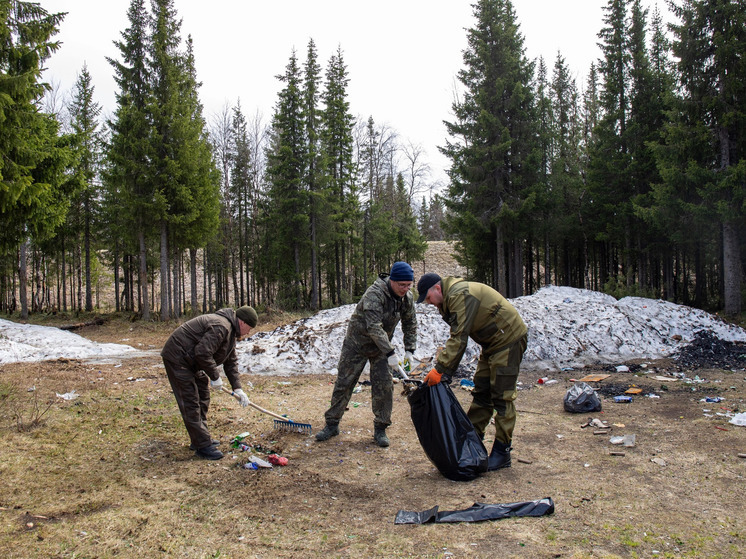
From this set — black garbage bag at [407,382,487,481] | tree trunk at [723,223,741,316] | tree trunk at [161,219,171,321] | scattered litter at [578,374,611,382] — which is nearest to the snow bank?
tree trunk at [161,219,171,321]

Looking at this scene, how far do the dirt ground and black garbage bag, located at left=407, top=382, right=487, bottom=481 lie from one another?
0.18 meters

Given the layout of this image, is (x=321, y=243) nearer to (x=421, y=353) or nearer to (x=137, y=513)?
(x=421, y=353)

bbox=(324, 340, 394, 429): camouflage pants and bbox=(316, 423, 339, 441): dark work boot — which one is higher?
bbox=(324, 340, 394, 429): camouflage pants

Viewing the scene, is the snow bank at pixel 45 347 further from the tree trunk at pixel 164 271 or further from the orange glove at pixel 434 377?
the orange glove at pixel 434 377

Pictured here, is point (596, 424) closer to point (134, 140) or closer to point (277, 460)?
point (277, 460)

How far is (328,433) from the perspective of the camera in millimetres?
5113

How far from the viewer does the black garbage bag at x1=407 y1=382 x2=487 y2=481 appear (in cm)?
386

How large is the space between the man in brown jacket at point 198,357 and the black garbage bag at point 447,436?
190cm

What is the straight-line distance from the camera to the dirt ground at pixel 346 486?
289cm

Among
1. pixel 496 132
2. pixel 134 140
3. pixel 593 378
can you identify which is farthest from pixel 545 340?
pixel 134 140

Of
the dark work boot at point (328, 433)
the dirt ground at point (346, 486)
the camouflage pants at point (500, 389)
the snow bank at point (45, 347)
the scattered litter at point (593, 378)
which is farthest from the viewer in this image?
the snow bank at point (45, 347)

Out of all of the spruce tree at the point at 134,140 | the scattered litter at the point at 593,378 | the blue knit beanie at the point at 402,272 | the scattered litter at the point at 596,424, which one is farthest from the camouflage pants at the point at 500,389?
the spruce tree at the point at 134,140

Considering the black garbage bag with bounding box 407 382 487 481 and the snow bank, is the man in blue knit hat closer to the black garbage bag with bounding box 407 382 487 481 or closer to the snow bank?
the black garbage bag with bounding box 407 382 487 481

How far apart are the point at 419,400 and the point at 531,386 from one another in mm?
4701
